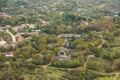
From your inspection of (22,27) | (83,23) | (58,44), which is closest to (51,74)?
(58,44)

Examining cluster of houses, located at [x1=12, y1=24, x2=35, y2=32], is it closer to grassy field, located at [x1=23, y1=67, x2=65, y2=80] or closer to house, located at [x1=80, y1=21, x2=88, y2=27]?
house, located at [x1=80, y1=21, x2=88, y2=27]

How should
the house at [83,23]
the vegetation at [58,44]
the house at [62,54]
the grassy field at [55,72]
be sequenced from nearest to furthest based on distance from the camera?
the grassy field at [55,72] < the vegetation at [58,44] < the house at [62,54] < the house at [83,23]

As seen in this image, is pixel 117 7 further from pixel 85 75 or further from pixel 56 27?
pixel 85 75

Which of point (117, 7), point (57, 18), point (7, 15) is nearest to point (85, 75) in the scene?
point (57, 18)

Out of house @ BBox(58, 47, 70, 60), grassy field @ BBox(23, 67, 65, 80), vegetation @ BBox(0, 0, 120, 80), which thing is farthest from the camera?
house @ BBox(58, 47, 70, 60)

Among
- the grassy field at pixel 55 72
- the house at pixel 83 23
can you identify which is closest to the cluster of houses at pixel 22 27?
the house at pixel 83 23

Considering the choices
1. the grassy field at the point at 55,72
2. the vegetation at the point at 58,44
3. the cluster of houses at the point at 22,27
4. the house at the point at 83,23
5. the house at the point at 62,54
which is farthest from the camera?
the house at the point at 83,23

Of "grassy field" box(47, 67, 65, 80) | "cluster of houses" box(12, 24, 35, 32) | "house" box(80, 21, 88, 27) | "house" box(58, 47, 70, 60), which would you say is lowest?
"grassy field" box(47, 67, 65, 80)

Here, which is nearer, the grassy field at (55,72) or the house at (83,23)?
the grassy field at (55,72)

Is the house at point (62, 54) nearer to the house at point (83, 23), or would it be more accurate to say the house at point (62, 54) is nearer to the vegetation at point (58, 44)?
the vegetation at point (58, 44)

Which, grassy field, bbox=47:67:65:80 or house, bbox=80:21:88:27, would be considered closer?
grassy field, bbox=47:67:65:80

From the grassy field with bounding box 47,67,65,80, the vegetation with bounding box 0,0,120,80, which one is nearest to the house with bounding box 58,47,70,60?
the vegetation with bounding box 0,0,120,80
